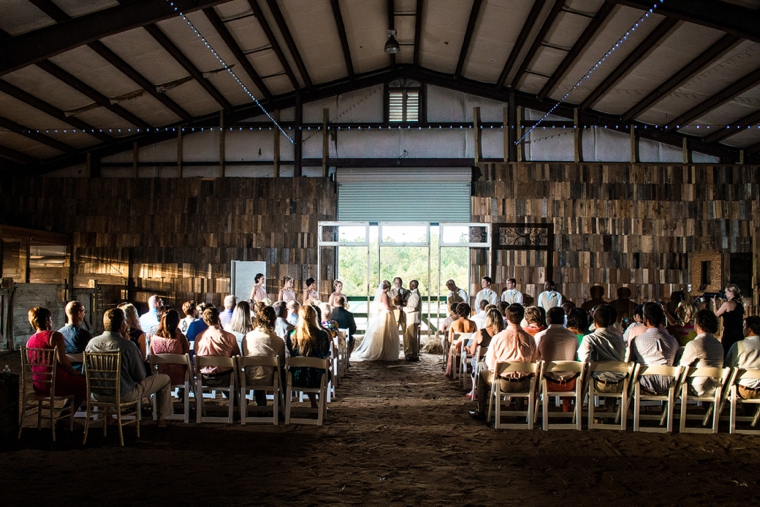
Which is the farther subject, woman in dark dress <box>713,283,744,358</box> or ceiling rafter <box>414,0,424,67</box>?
ceiling rafter <box>414,0,424,67</box>

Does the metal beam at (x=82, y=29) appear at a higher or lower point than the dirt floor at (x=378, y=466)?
higher

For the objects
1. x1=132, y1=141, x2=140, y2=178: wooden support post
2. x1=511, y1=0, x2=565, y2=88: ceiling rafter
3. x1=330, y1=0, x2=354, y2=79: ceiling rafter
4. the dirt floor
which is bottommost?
the dirt floor

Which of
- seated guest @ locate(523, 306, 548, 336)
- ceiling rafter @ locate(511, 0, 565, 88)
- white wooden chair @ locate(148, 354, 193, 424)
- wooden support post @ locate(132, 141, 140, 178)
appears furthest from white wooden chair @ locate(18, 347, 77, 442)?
wooden support post @ locate(132, 141, 140, 178)

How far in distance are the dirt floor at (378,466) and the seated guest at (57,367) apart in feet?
1.24

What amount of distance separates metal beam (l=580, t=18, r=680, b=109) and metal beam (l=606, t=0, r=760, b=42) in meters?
0.94

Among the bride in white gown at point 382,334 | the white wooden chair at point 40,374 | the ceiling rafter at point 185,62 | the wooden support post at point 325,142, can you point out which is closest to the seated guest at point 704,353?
the white wooden chair at point 40,374

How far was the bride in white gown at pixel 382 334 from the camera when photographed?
11094mm

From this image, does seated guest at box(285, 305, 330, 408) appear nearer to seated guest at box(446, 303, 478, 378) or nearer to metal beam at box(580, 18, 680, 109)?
seated guest at box(446, 303, 478, 378)

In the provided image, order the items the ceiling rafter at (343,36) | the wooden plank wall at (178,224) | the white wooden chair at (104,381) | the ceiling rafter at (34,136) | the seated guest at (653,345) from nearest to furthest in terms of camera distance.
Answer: the white wooden chair at (104,381) → the seated guest at (653,345) → the ceiling rafter at (343,36) → the ceiling rafter at (34,136) → the wooden plank wall at (178,224)

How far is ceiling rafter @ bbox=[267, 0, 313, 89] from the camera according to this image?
36.3 feet

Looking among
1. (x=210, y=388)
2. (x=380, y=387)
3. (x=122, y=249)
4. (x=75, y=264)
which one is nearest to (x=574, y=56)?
(x=380, y=387)

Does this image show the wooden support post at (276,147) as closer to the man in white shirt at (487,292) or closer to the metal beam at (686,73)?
the man in white shirt at (487,292)

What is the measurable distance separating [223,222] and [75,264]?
3.54m

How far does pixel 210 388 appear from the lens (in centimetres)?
613
